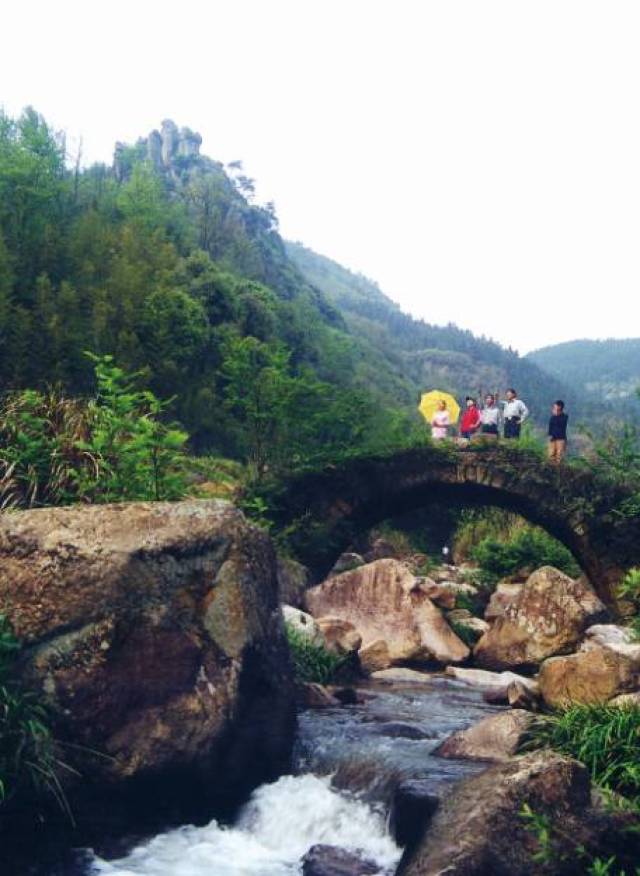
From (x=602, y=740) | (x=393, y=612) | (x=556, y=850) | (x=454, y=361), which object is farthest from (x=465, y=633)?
(x=454, y=361)

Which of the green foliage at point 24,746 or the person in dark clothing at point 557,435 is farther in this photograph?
the person in dark clothing at point 557,435

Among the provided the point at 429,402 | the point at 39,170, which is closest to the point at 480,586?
the point at 429,402

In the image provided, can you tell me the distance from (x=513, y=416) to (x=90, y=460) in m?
13.5

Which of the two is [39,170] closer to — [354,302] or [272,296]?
[272,296]

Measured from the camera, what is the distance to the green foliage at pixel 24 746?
7223 millimetres

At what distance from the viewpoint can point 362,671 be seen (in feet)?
52.6

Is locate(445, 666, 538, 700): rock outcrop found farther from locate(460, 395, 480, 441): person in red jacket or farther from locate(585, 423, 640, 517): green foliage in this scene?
locate(460, 395, 480, 441): person in red jacket

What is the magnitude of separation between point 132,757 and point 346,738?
342 cm

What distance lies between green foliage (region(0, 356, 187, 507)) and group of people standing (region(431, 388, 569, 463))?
11.4m

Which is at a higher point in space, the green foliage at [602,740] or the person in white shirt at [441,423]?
the person in white shirt at [441,423]

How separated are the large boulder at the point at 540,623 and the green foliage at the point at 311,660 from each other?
15.3ft

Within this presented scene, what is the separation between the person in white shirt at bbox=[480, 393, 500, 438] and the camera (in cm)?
2275

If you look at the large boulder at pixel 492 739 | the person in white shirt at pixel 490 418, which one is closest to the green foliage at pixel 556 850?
the large boulder at pixel 492 739

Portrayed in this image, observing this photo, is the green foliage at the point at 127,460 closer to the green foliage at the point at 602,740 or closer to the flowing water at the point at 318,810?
the flowing water at the point at 318,810
